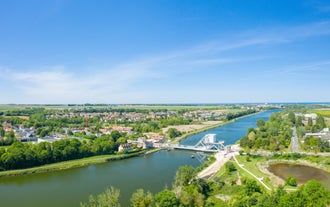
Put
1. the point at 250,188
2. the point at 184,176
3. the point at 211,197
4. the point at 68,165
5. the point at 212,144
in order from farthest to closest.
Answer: the point at 212,144
the point at 68,165
the point at 184,176
the point at 211,197
the point at 250,188

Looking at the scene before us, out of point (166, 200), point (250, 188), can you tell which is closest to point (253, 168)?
point (250, 188)

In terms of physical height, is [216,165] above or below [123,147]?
below

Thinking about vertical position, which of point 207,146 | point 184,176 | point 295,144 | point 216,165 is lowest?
point 216,165

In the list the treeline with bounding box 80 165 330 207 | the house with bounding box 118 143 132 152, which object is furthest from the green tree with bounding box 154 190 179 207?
the house with bounding box 118 143 132 152

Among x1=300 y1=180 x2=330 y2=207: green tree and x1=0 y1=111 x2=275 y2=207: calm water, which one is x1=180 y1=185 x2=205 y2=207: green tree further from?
x1=300 y1=180 x2=330 y2=207: green tree

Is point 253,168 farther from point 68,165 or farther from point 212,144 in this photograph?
point 68,165

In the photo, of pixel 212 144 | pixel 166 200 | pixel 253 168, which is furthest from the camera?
pixel 212 144

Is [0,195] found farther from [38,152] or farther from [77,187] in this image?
[38,152]
